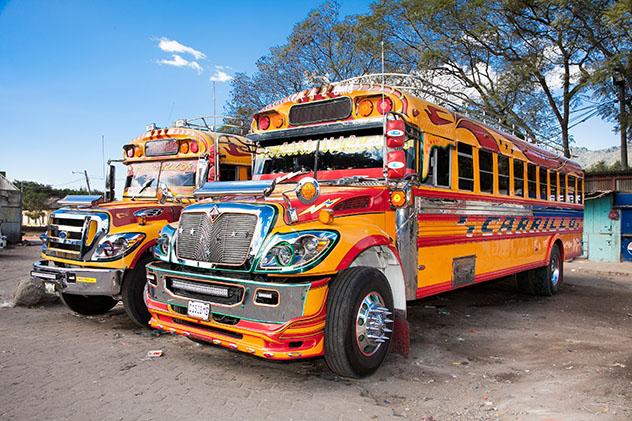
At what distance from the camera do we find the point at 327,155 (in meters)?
5.40

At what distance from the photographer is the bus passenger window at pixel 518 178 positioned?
24.7 feet

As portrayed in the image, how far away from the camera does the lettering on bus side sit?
625 cm

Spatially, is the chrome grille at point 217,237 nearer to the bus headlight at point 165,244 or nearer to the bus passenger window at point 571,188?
the bus headlight at point 165,244

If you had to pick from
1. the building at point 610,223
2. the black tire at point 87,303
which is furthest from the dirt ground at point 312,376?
the building at point 610,223

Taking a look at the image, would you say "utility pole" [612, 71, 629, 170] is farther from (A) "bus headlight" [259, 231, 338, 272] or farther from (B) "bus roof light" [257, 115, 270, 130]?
(A) "bus headlight" [259, 231, 338, 272]

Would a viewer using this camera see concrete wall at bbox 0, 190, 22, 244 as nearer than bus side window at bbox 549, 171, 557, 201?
No

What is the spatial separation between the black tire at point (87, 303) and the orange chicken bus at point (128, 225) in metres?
0.01

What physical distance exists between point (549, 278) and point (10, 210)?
63.2ft

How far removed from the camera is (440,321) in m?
6.99

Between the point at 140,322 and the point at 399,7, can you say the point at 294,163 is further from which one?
the point at 399,7

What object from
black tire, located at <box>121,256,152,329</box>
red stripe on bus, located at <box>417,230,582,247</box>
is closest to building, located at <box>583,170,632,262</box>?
red stripe on bus, located at <box>417,230,582,247</box>

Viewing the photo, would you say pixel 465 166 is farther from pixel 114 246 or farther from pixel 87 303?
pixel 87 303

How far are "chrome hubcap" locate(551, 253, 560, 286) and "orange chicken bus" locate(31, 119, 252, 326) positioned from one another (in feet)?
20.5

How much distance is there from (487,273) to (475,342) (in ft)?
3.89
